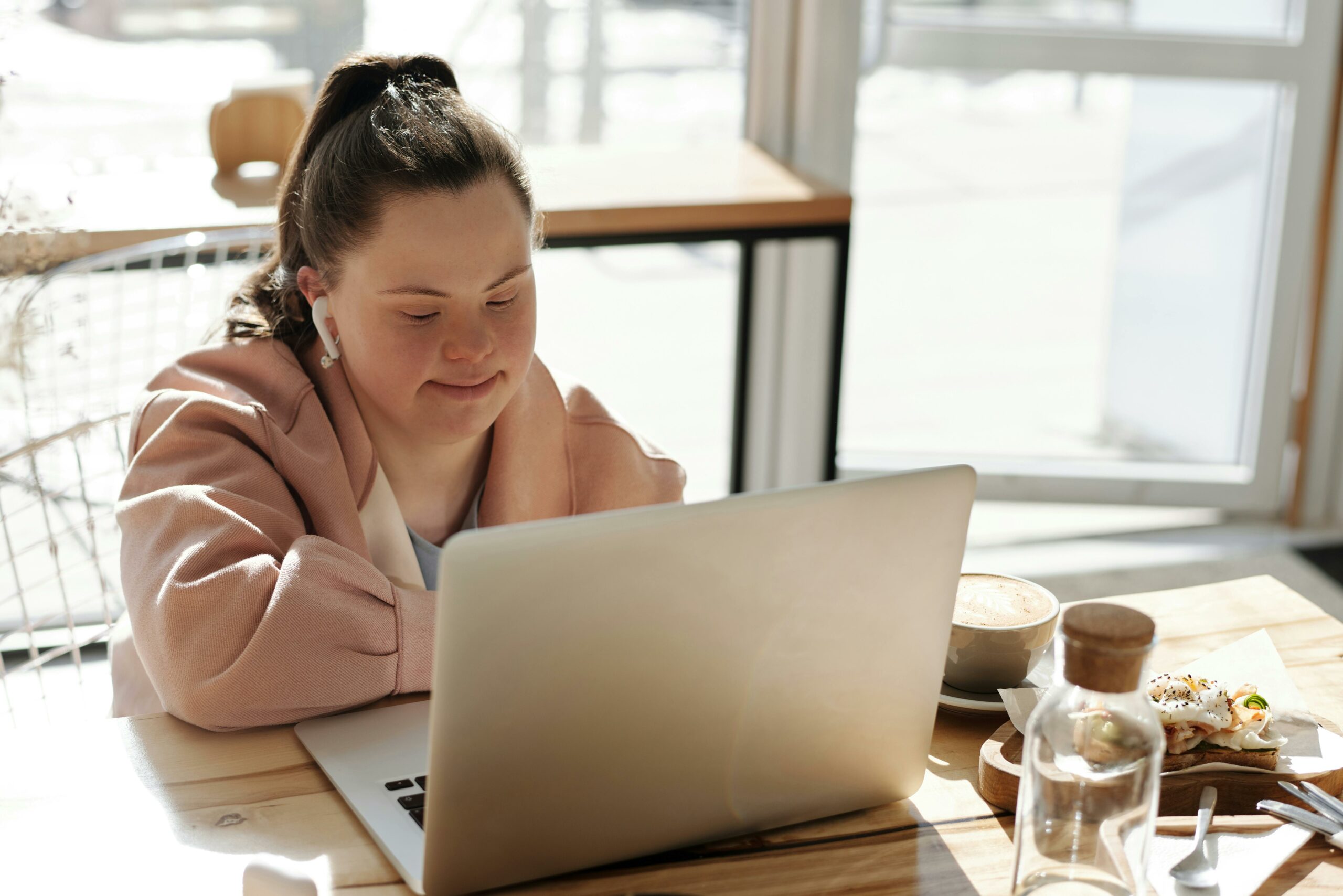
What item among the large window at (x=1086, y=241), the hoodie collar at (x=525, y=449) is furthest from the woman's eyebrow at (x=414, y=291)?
the large window at (x=1086, y=241)

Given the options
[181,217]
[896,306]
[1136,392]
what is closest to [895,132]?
[896,306]

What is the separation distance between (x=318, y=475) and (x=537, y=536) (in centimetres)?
51

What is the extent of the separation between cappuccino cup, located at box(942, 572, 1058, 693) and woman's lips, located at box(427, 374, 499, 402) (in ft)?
1.47

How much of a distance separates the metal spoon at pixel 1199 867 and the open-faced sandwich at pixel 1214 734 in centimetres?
6

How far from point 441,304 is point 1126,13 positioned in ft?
6.84

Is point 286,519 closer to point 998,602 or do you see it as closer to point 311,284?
point 311,284

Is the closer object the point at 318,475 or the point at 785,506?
the point at 785,506

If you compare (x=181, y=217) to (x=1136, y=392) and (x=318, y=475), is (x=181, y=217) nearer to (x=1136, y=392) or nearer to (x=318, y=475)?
(x=318, y=475)

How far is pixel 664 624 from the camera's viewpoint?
0.68 metres

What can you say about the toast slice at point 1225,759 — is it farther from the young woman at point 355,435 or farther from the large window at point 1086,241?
the large window at point 1086,241

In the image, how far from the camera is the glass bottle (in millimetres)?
636

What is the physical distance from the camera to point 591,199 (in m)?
2.27

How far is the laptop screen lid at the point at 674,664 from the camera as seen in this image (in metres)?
0.65

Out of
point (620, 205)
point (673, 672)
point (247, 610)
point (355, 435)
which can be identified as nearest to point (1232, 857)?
point (673, 672)
